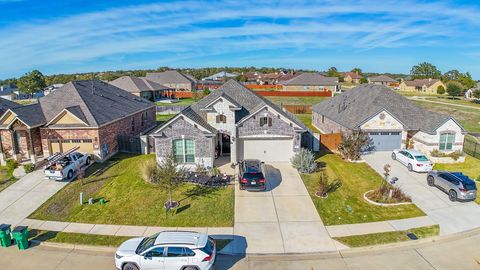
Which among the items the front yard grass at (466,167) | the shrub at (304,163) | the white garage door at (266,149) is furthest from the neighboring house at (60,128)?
the front yard grass at (466,167)

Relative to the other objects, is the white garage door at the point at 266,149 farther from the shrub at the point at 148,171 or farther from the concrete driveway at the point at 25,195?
the concrete driveway at the point at 25,195

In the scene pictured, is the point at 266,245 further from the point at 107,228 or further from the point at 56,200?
the point at 56,200

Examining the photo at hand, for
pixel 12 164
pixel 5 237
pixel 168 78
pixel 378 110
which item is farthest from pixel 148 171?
pixel 168 78

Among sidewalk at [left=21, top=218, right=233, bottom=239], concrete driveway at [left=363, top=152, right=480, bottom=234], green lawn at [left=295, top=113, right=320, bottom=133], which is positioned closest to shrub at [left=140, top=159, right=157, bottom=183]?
sidewalk at [left=21, top=218, right=233, bottom=239]

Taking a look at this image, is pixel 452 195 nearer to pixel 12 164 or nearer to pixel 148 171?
pixel 148 171

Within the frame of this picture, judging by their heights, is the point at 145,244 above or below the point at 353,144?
below

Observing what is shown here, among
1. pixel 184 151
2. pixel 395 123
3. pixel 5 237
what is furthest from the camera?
pixel 395 123

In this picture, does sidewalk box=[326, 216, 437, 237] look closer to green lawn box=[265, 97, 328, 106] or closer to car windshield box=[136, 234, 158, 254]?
car windshield box=[136, 234, 158, 254]

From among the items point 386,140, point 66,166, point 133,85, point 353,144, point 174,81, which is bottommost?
point 66,166
